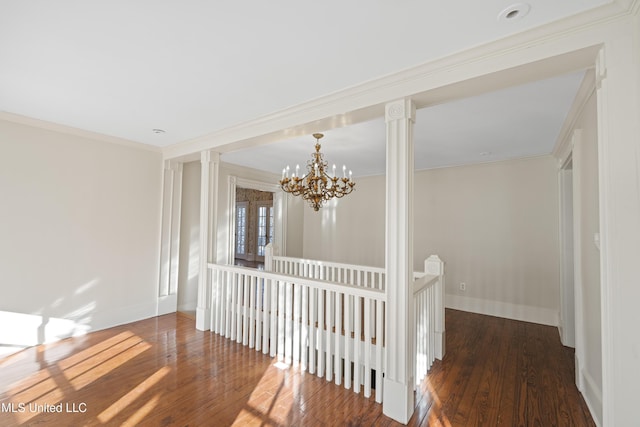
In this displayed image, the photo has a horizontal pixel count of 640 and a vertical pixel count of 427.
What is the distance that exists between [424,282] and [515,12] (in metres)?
2.05

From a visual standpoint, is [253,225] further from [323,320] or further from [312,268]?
[323,320]

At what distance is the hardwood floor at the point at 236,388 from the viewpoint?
2.00m

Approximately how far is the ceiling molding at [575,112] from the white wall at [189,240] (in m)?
4.84

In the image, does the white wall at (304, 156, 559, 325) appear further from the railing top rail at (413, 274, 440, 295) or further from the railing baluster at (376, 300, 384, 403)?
the railing baluster at (376, 300, 384, 403)

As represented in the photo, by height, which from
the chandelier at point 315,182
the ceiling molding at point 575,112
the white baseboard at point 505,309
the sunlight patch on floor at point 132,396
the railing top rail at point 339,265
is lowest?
the sunlight patch on floor at point 132,396

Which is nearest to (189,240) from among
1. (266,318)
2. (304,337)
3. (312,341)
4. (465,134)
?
(266,318)

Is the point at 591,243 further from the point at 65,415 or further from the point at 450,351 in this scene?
the point at 65,415

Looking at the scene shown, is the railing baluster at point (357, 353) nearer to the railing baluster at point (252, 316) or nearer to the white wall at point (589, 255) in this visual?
the railing baluster at point (252, 316)

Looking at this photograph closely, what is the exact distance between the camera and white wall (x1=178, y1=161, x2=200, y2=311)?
458cm

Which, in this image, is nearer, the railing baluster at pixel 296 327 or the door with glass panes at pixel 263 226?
the railing baluster at pixel 296 327

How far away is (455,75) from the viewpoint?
6.12ft

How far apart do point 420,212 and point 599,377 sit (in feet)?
11.3

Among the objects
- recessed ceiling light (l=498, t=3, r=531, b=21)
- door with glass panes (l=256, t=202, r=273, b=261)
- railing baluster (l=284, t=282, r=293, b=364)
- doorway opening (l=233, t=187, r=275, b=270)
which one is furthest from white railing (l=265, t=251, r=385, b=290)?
door with glass panes (l=256, t=202, r=273, b=261)

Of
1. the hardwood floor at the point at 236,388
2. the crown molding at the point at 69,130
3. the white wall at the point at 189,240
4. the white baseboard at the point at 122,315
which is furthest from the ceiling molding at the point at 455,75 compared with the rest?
the white baseboard at the point at 122,315
